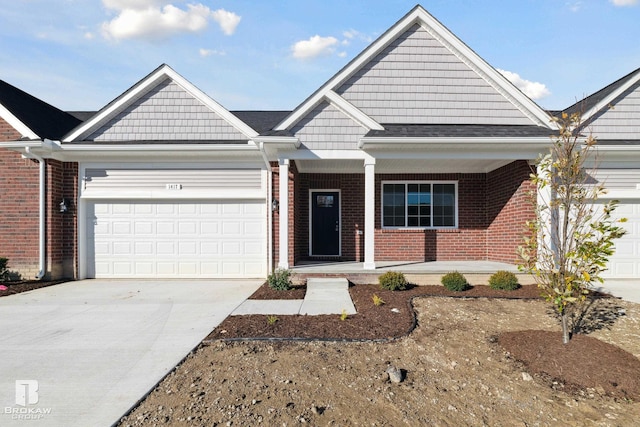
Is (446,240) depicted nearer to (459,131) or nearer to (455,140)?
(459,131)

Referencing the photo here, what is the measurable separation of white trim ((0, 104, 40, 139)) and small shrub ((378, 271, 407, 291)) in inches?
368

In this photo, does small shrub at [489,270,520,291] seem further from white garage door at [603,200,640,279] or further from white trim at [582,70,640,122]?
white trim at [582,70,640,122]

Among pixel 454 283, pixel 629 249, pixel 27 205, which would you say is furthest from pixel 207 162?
pixel 629 249

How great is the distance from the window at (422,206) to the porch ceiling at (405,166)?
59 centimetres

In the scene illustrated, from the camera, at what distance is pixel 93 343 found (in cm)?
492

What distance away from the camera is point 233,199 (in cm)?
1003

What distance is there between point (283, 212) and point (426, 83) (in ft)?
16.9

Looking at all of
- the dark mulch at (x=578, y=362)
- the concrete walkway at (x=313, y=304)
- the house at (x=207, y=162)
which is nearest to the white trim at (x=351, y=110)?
the house at (x=207, y=162)

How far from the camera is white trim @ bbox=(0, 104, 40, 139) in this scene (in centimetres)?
954

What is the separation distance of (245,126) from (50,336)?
21.6ft

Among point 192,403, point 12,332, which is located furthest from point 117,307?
point 192,403

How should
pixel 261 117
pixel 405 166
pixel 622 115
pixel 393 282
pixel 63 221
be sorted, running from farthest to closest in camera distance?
pixel 261 117
pixel 405 166
pixel 63 221
pixel 622 115
pixel 393 282

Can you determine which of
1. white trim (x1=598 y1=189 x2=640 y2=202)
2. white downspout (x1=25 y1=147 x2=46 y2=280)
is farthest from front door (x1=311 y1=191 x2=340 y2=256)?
white downspout (x1=25 y1=147 x2=46 y2=280)

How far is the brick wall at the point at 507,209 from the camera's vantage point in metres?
9.55
